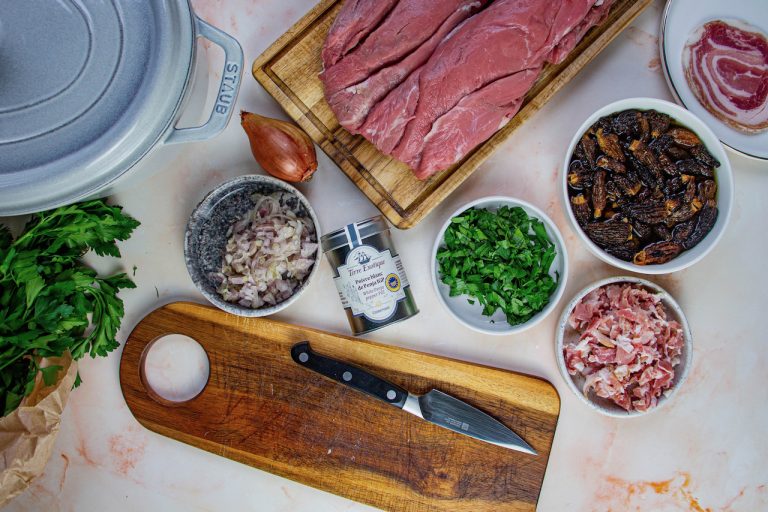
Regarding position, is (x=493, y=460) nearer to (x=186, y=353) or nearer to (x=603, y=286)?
(x=603, y=286)

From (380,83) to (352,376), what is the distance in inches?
32.7

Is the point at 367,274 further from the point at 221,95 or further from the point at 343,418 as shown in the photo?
the point at 221,95

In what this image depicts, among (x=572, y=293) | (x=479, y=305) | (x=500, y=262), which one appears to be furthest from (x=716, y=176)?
(x=479, y=305)

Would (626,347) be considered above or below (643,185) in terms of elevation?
below

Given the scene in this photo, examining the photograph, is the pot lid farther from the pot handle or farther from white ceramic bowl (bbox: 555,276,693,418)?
white ceramic bowl (bbox: 555,276,693,418)

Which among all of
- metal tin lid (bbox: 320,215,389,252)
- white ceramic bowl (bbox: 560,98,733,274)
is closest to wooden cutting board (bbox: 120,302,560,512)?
metal tin lid (bbox: 320,215,389,252)

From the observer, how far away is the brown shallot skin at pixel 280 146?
1.61m

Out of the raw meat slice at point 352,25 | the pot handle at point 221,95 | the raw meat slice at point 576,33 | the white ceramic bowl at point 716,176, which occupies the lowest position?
the white ceramic bowl at point 716,176

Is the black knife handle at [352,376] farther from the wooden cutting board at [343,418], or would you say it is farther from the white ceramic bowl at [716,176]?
the white ceramic bowl at [716,176]

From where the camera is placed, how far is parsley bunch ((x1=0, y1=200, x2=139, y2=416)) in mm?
1522

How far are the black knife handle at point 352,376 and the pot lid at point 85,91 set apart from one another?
2.58 feet

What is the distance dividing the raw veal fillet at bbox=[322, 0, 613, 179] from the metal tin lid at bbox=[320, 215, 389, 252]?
19 centimetres

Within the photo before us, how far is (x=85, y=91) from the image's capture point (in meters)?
1.15

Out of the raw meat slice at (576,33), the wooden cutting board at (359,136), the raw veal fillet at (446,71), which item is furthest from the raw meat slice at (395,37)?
the raw meat slice at (576,33)
